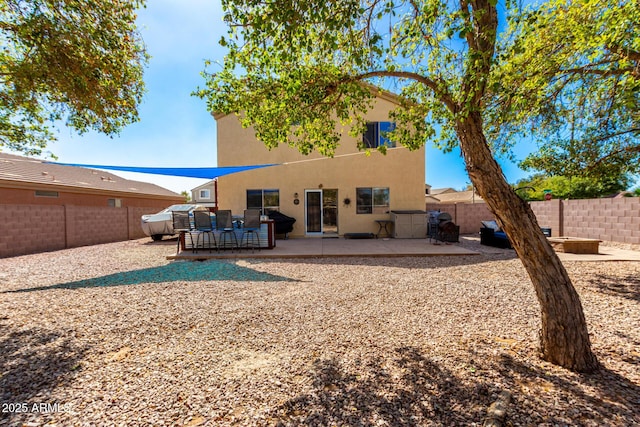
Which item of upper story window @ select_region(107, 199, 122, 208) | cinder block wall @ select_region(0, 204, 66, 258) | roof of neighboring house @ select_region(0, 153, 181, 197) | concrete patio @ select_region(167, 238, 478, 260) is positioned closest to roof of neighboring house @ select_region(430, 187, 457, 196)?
concrete patio @ select_region(167, 238, 478, 260)

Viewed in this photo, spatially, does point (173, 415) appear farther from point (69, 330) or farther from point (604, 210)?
point (604, 210)

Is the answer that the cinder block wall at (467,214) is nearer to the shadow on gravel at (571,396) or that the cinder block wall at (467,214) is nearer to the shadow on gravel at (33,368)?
the shadow on gravel at (571,396)

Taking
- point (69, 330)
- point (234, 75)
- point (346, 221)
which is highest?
point (234, 75)

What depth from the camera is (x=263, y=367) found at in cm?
225

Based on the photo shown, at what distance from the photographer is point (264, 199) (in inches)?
440

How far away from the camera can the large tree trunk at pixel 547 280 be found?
7.16 ft

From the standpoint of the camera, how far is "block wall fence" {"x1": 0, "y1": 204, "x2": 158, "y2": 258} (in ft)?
26.5

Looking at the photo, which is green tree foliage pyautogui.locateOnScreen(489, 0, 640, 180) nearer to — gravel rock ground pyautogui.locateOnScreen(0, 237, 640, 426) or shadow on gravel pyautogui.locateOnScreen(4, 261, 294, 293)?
gravel rock ground pyautogui.locateOnScreen(0, 237, 640, 426)

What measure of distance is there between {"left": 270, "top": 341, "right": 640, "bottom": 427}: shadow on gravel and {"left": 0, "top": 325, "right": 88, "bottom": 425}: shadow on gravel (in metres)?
1.73

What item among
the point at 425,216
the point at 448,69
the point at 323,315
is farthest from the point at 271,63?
the point at 425,216

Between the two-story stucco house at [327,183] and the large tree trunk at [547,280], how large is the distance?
873 centimetres

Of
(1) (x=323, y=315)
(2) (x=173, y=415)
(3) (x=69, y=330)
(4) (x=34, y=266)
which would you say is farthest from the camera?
(4) (x=34, y=266)

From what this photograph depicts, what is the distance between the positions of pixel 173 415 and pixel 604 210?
13.8 m

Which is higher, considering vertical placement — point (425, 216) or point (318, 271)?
point (425, 216)
